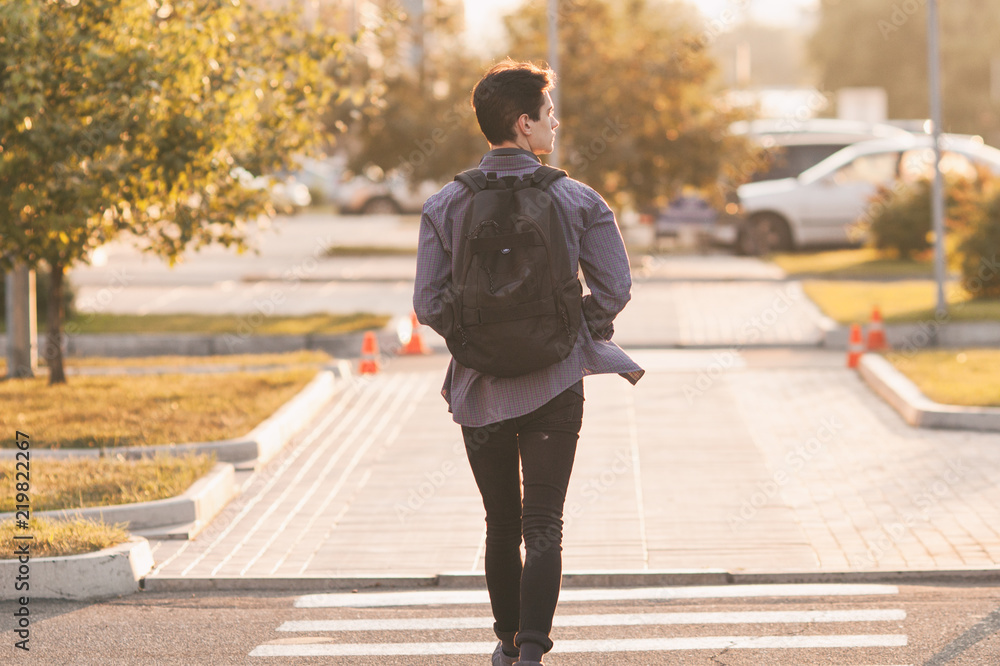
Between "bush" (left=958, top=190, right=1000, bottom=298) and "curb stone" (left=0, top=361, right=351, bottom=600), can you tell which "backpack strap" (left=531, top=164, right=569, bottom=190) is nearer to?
"curb stone" (left=0, top=361, right=351, bottom=600)

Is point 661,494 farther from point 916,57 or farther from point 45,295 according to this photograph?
point 916,57

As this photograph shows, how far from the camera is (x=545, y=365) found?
4.05 m

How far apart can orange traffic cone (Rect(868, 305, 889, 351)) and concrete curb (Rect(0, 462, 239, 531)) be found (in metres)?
7.39

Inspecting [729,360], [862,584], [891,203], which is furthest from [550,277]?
[891,203]

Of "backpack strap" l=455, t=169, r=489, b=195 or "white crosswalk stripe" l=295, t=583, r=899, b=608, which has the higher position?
"backpack strap" l=455, t=169, r=489, b=195

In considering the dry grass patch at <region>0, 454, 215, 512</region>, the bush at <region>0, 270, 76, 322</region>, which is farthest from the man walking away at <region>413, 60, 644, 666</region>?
the bush at <region>0, 270, 76, 322</region>

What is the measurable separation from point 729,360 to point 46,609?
811cm

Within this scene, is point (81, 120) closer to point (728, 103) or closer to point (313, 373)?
point (313, 373)

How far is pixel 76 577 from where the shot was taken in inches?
231

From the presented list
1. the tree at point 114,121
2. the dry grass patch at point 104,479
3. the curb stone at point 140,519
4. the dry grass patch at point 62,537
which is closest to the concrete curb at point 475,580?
the curb stone at point 140,519

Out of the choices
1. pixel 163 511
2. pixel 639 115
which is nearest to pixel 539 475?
pixel 163 511

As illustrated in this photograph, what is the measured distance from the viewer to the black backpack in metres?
4.01

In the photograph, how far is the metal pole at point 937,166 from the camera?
13.1 meters

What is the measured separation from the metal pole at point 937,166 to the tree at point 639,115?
7.08 m
